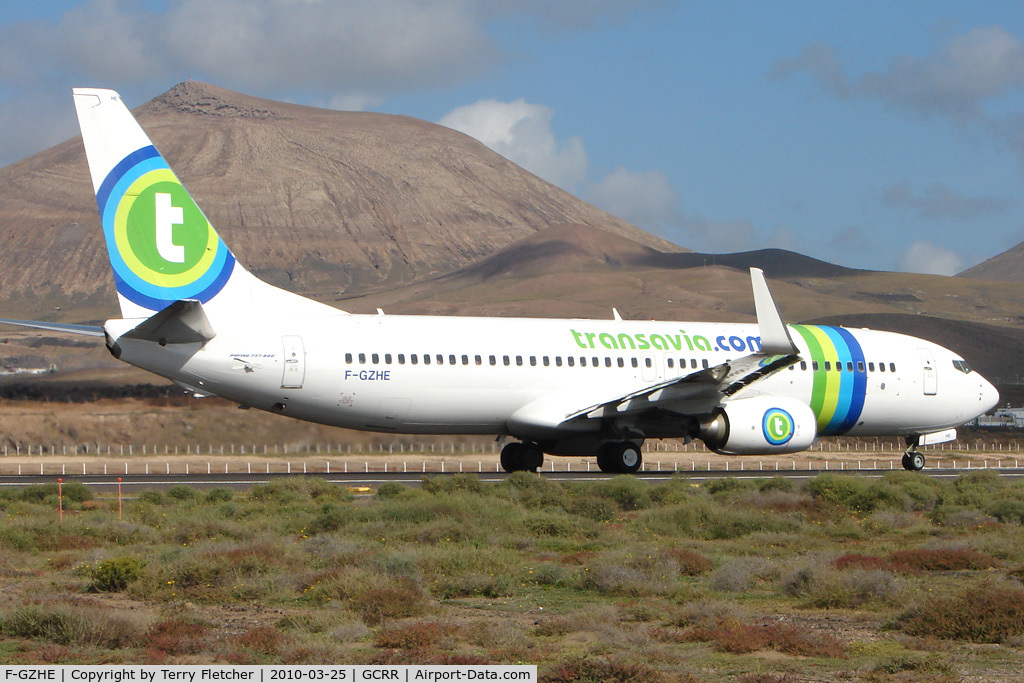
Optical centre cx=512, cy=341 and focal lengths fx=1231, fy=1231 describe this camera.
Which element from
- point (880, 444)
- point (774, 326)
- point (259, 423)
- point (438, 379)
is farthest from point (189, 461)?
point (880, 444)

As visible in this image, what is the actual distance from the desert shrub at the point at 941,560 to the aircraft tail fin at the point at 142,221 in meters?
14.6

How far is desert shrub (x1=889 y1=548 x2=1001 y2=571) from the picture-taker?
14.9m

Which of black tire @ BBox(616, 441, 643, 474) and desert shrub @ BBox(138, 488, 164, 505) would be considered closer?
desert shrub @ BBox(138, 488, 164, 505)

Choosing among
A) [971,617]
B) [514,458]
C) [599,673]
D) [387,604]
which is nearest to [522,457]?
[514,458]

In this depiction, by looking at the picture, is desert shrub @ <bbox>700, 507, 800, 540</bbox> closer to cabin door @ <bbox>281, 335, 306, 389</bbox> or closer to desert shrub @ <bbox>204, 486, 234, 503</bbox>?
desert shrub @ <bbox>204, 486, 234, 503</bbox>

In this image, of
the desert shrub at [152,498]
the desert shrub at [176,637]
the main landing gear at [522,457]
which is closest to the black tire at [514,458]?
the main landing gear at [522,457]

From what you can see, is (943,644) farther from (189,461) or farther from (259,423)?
(189,461)

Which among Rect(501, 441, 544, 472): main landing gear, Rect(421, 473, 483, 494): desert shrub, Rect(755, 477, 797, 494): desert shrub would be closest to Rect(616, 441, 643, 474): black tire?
Rect(501, 441, 544, 472): main landing gear

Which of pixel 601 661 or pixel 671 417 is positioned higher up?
pixel 671 417

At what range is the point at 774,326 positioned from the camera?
1008 inches

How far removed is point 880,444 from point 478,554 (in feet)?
171

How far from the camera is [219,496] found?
2330 centimetres

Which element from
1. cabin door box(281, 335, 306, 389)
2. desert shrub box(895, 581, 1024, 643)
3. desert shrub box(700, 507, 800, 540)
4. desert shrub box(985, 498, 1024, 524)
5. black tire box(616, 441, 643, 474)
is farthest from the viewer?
black tire box(616, 441, 643, 474)

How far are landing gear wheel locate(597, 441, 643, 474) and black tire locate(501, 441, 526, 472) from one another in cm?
206
